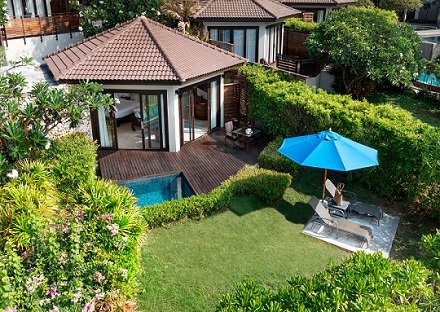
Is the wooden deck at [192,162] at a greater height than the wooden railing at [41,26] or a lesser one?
lesser

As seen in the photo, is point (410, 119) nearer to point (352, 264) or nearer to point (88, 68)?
point (352, 264)

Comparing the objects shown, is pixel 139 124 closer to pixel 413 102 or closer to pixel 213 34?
pixel 213 34

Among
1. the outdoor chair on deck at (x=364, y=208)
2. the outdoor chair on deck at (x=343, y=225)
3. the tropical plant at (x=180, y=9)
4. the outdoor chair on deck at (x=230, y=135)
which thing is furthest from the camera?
the tropical plant at (x=180, y=9)

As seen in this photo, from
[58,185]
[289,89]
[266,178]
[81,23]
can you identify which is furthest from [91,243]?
[81,23]

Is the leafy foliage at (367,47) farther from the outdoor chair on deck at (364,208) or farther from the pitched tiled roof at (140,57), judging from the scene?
the outdoor chair on deck at (364,208)

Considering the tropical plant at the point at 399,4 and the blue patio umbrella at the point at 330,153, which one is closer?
the blue patio umbrella at the point at 330,153

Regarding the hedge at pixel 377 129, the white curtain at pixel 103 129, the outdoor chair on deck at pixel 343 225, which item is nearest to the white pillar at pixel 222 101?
the hedge at pixel 377 129

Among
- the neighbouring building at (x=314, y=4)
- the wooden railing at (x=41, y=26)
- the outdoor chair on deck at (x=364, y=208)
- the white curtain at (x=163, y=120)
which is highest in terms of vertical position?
the neighbouring building at (x=314, y=4)

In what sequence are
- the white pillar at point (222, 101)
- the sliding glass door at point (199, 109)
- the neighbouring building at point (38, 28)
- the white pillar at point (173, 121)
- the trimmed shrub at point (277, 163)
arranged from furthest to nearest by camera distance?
1. the neighbouring building at point (38, 28)
2. the white pillar at point (222, 101)
3. the sliding glass door at point (199, 109)
4. the white pillar at point (173, 121)
5. the trimmed shrub at point (277, 163)
